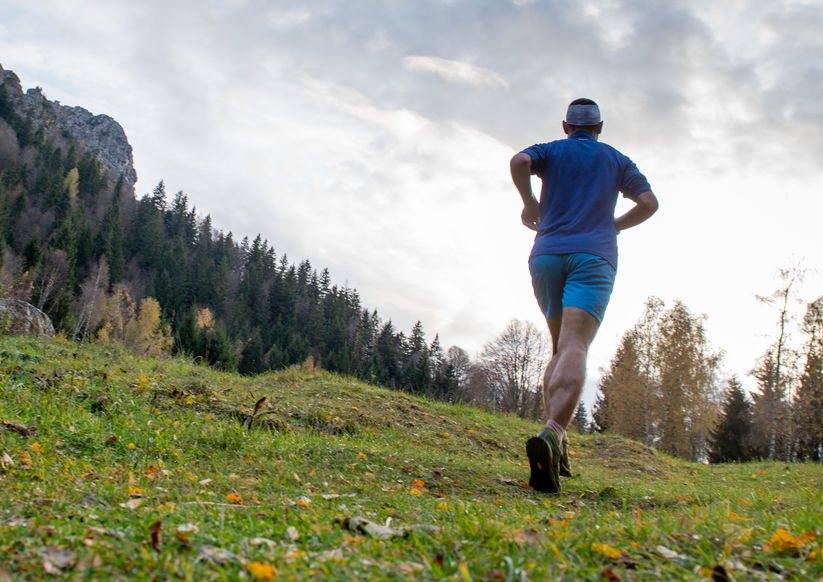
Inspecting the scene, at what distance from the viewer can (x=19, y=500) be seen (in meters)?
2.27

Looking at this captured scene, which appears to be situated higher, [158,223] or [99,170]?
[99,170]

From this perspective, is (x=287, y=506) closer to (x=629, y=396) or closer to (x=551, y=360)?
(x=551, y=360)

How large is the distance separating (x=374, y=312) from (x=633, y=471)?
9364 cm

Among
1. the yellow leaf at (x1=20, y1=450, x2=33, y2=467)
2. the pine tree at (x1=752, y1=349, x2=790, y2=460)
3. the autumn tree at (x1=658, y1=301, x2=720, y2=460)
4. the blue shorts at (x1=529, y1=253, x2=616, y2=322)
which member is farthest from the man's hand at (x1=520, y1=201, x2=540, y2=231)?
the autumn tree at (x1=658, y1=301, x2=720, y2=460)

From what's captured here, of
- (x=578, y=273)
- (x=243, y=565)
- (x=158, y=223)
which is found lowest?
(x=243, y=565)

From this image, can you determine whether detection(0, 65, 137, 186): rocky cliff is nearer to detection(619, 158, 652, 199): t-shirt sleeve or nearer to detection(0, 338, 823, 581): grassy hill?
detection(0, 338, 823, 581): grassy hill

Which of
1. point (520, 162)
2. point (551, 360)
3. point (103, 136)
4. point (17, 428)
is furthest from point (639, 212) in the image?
point (103, 136)

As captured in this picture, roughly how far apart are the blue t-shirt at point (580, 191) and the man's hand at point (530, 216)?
0.38 ft

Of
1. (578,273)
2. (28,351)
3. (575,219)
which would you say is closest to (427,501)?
(578,273)

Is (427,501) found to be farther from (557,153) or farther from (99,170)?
(99,170)

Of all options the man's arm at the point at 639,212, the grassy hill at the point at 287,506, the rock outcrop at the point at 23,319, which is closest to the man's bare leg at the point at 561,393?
the grassy hill at the point at 287,506

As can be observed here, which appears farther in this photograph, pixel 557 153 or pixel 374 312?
pixel 374 312

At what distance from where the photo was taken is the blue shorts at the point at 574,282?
3.98m

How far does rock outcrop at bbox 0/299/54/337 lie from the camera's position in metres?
9.45
